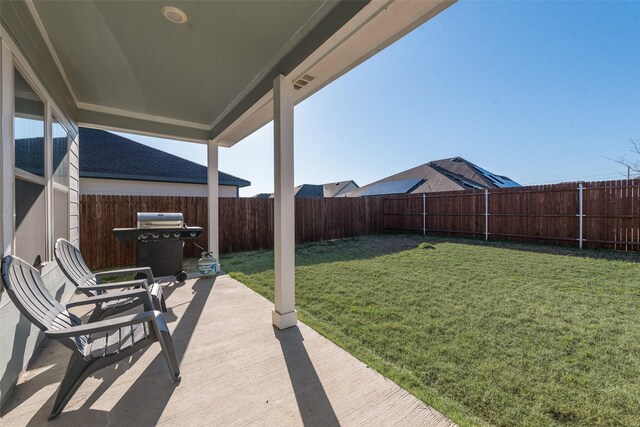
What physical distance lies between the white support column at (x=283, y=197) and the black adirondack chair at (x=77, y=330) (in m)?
1.13

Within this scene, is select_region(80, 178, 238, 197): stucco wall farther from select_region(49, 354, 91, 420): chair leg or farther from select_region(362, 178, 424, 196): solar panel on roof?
select_region(362, 178, 424, 196): solar panel on roof

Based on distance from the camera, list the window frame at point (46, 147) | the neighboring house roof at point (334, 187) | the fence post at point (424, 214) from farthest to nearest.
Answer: the neighboring house roof at point (334, 187), the fence post at point (424, 214), the window frame at point (46, 147)

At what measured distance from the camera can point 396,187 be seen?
56.0ft

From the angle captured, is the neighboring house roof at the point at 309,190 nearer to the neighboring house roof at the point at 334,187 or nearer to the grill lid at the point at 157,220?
the neighboring house roof at the point at 334,187

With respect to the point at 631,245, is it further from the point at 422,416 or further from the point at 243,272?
the point at 243,272

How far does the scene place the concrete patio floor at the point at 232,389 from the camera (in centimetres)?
157

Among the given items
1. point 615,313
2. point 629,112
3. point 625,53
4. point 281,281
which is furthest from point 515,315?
point 629,112

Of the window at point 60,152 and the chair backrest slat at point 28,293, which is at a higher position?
the window at point 60,152

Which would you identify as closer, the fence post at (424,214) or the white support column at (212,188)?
the white support column at (212,188)

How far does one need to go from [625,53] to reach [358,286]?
38.1 ft

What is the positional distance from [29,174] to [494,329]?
4822 millimetres

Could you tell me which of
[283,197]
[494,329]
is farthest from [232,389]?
[494,329]

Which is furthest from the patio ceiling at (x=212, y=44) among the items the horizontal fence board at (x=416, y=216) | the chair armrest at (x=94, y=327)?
the horizontal fence board at (x=416, y=216)

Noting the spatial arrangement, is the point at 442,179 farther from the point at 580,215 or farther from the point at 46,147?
the point at 46,147
